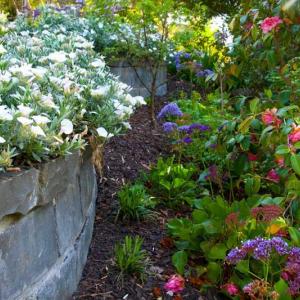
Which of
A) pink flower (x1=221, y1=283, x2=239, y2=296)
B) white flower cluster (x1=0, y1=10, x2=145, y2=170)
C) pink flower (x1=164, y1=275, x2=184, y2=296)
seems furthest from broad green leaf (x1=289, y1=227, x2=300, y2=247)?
white flower cluster (x1=0, y1=10, x2=145, y2=170)

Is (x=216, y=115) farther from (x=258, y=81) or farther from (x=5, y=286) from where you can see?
(x=5, y=286)

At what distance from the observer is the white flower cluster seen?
6.01ft

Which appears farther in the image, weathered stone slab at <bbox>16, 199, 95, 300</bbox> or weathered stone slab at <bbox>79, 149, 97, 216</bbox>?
weathered stone slab at <bbox>79, 149, 97, 216</bbox>

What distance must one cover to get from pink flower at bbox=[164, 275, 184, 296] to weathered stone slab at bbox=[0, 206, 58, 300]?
1.82ft

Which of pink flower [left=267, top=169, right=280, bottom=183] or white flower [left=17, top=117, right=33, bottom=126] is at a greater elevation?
white flower [left=17, top=117, right=33, bottom=126]

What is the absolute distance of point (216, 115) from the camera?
434 centimetres

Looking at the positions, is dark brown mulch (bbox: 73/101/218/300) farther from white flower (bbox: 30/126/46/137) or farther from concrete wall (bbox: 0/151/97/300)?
white flower (bbox: 30/126/46/137)

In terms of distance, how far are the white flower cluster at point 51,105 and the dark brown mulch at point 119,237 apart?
573 millimetres

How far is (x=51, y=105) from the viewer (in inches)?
82.3

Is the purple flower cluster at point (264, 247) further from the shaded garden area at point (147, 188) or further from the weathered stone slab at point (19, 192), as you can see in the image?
the weathered stone slab at point (19, 192)

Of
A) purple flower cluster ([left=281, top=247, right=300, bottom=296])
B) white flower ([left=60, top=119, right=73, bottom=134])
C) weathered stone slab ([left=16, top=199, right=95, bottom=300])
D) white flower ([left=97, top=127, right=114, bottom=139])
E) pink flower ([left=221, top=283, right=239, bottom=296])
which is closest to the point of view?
weathered stone slab ([left=16, top=199, right=95, bottom=300])

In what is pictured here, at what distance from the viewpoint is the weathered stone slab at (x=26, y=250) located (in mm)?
1676

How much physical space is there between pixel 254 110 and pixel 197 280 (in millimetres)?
887

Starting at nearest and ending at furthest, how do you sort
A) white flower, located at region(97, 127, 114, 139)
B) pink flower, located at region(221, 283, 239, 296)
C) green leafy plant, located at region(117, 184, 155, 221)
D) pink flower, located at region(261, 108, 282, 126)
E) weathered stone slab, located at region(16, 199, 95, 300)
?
weathered stone slab, located at region(16, 199, 95, 300) < pink flower, located at region(221, 283, 239, 296) < white flower, located at region(97, 127, 114, 139) < pink flower, located at region(261, 108, 282, 126) < green leafy plant, located at region(117, 184, 155, 221)
